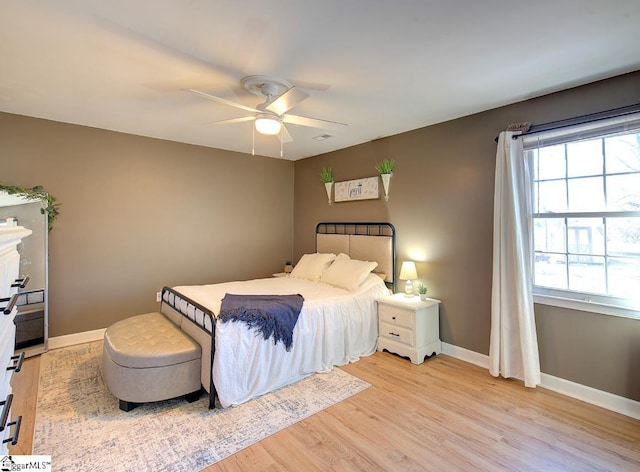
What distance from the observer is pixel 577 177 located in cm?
280

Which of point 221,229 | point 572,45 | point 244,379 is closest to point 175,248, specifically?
point 221,229

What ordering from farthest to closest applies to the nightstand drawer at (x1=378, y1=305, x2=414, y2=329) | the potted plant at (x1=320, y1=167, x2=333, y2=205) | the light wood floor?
the potted plant at (x1=320, y1=167, x2=333, y2=205) → the nightstand drawer at (x1=378, y1=305, x2=414, y2=329) → the light wood floor

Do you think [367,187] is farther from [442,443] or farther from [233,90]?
[442,443]

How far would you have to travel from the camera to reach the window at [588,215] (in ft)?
8.23

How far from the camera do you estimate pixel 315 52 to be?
7.21ft

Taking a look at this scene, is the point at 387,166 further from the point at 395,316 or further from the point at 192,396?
the point at 192,396

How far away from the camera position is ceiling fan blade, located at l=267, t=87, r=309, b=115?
8.00 ft

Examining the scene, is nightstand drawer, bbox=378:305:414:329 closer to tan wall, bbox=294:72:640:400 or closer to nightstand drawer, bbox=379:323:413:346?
nightstand drawer, bbox=379:323:413:346

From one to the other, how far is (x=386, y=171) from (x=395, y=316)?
1.83m

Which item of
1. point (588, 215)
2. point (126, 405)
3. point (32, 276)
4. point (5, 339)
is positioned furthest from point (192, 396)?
point (588, 215)

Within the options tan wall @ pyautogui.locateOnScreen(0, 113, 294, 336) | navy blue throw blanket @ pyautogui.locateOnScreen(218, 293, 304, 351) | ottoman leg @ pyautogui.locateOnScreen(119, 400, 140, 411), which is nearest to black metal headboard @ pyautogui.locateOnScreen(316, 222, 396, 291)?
tan wall @ pyautogui.locateOnScreen(0, 113, 294, 336)

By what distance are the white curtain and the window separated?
16 centimetres

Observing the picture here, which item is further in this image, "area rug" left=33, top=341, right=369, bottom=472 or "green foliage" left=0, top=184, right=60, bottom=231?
"green foliage" left=0, top=184, right=60, bottom=231

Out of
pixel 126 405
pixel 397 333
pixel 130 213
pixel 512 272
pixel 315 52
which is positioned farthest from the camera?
pixel 130 213
